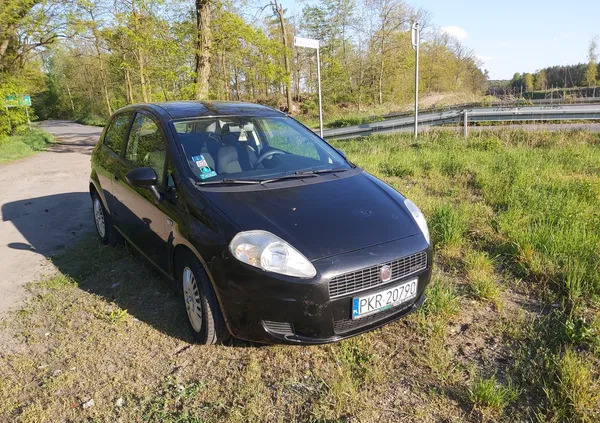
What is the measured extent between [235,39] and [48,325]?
36.1ft

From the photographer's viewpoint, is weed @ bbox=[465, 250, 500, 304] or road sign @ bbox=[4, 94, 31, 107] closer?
weed @ bbox=[465, 250, 500, 304]

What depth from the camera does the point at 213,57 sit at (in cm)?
1390

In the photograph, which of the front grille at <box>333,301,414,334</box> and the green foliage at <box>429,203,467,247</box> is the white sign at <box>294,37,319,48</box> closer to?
the green foliage at <box>429,203,467,247</box>

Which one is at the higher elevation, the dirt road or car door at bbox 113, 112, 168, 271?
car door at bbox 113, 112, 168, 271

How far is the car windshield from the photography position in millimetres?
3328

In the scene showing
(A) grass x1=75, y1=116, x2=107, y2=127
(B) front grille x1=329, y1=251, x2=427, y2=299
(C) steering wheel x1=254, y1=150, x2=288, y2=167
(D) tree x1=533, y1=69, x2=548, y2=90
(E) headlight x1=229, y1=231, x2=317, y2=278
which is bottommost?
(B) front grille x1=329, y1=251, x2=427, y2=299

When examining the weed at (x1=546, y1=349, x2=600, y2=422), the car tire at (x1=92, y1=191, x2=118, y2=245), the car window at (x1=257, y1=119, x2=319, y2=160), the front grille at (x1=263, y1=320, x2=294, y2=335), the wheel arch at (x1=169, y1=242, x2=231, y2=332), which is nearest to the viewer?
the weed at (x1=546, y1=349, x2=600, y2=422)

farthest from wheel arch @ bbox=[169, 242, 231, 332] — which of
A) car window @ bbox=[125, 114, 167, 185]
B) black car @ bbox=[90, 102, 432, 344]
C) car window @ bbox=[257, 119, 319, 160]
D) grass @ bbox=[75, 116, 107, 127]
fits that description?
grass @ bbox=[75, 116, 107, 127]

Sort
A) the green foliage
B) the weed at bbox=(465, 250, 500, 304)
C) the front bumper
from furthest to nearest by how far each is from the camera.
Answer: the green foliage → the weed at bbox=(465, 250, 500, 304) → the front bumper

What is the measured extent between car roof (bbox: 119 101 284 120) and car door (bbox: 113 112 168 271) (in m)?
0.13

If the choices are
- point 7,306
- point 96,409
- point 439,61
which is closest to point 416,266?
point 96,409

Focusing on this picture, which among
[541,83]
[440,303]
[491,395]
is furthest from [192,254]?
[541,83]

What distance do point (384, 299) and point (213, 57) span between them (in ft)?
Result: 42.7

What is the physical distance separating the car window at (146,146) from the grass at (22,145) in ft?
38.9
